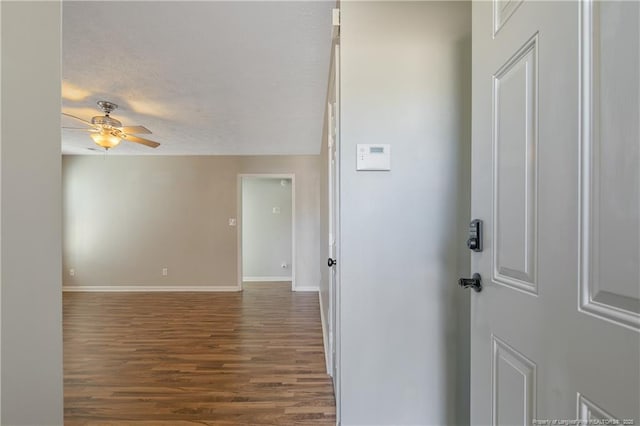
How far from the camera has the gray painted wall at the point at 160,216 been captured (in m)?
5.03

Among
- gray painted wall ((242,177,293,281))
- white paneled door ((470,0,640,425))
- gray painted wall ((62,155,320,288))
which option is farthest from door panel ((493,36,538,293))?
gray painted wall ((242,177,293,281))

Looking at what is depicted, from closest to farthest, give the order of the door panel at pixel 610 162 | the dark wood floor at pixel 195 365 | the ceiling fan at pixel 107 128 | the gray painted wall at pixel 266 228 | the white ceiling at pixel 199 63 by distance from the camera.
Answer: the door panel at pixel 610 162
the white ceiling at pixel 199 63
the dark wood floor at pixel 195 365
the ceiling fan at pixel 107 128
the gray painted wall at pixel 266 228

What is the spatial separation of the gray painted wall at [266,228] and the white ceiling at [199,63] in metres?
2.41

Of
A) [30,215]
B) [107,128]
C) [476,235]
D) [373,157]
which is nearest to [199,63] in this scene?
[107,128]

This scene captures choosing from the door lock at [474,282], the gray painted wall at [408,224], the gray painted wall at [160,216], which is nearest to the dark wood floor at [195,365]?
the gray painted wall at [408,224]

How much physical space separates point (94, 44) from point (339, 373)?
2510 mm

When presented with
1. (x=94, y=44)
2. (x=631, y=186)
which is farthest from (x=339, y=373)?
(x=94, y=44)

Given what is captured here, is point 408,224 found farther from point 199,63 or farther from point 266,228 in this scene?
point 266,228

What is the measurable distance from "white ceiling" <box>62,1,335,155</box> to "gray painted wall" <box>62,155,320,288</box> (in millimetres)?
1532

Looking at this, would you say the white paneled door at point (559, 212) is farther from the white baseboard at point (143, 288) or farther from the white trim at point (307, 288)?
the white baseboard at point (143, 288)

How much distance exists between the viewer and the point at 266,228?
236 inches

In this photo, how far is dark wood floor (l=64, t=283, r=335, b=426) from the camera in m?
1.82

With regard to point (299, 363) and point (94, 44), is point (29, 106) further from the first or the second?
point (299, 363)

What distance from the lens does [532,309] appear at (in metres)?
0.72
